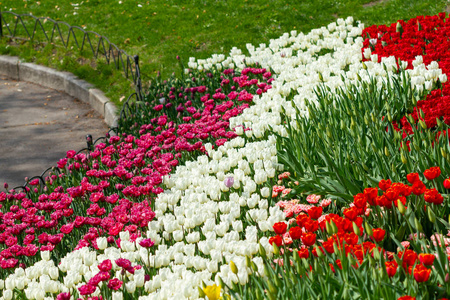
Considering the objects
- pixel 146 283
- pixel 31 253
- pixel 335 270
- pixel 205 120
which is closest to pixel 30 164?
pixel 205 120

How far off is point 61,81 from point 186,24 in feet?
9.14

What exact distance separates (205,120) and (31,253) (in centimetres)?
262

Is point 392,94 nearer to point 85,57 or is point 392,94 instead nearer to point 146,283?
point 146,283

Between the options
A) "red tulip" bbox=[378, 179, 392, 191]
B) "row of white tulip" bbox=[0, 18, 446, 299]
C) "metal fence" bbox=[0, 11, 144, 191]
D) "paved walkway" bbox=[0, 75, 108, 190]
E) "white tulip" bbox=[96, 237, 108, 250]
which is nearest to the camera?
"red tulip" bbox=[378, 179, 392, 191]

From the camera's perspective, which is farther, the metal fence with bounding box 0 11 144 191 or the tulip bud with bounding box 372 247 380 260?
the metal fence with bounding box 0 11 144 191

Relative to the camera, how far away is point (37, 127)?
8.10 m

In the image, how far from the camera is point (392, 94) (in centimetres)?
469

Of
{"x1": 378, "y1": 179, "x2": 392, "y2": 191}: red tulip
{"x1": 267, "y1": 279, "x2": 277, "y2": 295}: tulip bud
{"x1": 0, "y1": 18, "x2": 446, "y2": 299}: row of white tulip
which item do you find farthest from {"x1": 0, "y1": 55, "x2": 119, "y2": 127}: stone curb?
{"x1": 267, "y1": 279, "x2": 277, "y2": 295}: tulip bud

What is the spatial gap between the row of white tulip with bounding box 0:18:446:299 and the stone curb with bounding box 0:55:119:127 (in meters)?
2.85

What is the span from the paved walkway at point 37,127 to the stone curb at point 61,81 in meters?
0.12

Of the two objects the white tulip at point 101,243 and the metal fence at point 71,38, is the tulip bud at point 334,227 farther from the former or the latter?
the metal fence at point 71,38

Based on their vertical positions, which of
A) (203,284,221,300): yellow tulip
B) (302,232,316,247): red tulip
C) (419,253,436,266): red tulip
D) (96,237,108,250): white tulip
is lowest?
(96,237,108,250): white tulip

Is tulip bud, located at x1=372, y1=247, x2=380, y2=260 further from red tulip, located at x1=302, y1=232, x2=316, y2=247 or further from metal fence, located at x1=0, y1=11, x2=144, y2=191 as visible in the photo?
metal fence, located at x1=0, y1=11, x2=144, y2=191

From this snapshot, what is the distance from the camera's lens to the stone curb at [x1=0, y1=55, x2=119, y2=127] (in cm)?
824
